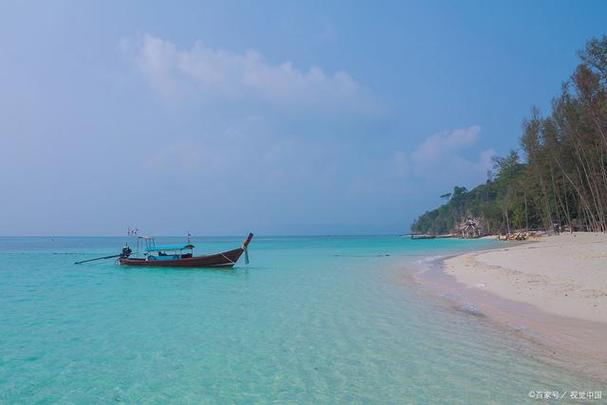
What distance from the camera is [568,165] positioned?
→ 44094mm

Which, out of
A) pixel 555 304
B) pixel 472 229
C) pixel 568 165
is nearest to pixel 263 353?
pixel 555 304

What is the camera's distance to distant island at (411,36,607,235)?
1155 inches

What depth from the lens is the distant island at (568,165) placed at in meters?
29.3

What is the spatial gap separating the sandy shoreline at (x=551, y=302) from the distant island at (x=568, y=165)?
1750 cm

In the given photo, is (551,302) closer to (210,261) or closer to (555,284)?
(555,284)

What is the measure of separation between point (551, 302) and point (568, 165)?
134ft

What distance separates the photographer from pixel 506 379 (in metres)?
5.71

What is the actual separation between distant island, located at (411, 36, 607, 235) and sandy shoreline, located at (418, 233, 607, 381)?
17498mm

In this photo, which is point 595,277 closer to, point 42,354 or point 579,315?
point 579,315

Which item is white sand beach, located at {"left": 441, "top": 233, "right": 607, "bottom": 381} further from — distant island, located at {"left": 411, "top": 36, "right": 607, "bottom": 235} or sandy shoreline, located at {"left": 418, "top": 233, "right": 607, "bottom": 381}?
distant island, located at {"left": 411, "top": 36, "right": 607, "bottom": 235}

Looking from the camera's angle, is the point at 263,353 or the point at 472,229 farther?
the point at 472,229

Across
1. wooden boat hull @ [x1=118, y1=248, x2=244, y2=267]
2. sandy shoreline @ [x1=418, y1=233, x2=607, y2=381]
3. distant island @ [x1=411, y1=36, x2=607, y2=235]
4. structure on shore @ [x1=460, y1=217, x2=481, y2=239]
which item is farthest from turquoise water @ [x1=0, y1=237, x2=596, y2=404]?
structure on shore @ [x1=460, y1=217, x2=481, y2=239]

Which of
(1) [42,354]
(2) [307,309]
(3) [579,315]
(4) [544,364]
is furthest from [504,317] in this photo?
(1) [42,354]

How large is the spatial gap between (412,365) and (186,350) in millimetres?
4119
